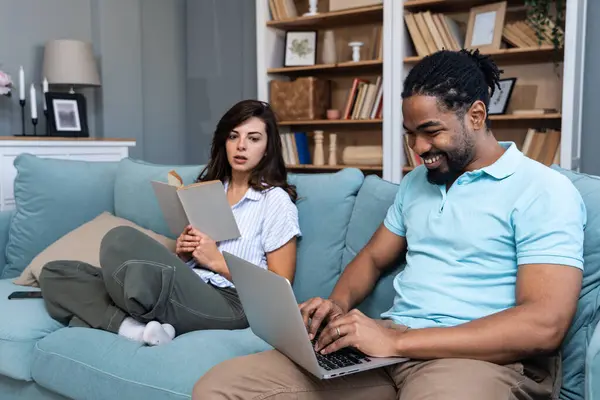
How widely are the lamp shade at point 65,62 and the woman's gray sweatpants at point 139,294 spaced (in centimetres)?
196

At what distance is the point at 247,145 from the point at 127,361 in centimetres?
76

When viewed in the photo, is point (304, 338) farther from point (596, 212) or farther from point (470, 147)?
point (596, 212)

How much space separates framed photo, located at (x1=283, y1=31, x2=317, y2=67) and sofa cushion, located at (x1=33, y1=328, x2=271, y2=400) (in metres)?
2.51

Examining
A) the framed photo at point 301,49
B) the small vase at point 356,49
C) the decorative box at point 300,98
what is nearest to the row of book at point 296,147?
the decorative box at point 300,98

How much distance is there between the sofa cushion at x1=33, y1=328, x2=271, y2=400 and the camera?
4.63 ft

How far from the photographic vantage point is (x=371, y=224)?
1736 millimetres

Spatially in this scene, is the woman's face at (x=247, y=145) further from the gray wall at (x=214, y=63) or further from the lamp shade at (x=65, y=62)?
the gray wall at (x=214, y=63)

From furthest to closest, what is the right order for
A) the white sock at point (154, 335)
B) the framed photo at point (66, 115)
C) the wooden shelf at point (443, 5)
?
the framed photo at point (66, 115), the wooden shelf at point (443, 5), the white sock at point (154, 335)

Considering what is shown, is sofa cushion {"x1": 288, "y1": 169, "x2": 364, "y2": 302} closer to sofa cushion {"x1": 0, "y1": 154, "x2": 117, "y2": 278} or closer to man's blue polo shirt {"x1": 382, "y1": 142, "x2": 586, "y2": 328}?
man's blue polo shirt {"x1": 382, "y1": 142, "x2": 586, "y2": 328}

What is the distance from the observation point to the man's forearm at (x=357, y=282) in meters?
1.44

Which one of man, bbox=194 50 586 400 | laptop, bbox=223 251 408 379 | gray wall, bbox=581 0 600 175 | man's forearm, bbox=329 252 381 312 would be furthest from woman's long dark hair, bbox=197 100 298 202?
gray wall, bbox=581 0 600 175

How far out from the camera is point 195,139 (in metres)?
4.65

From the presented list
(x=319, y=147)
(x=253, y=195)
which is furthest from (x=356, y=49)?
(x=253, y=195)

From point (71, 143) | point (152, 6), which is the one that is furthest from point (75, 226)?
point (152, 6)
